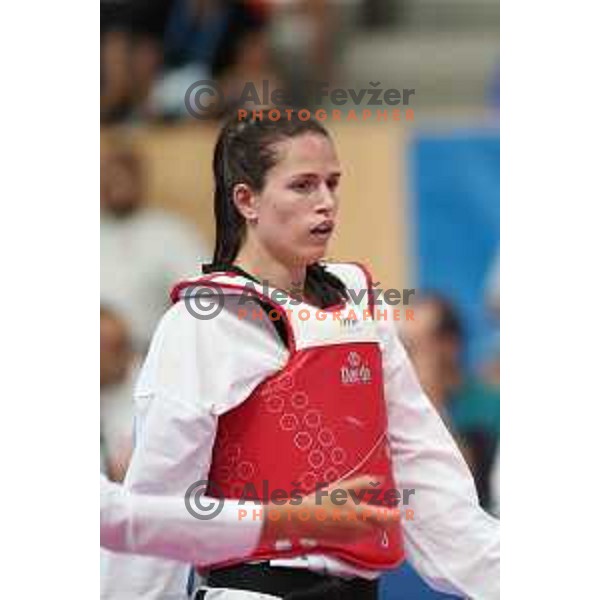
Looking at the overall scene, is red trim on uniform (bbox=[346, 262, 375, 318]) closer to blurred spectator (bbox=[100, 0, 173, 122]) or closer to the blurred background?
A: the blurred background

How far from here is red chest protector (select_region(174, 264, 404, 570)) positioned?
170 centimetres

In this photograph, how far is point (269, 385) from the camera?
5.58 feet

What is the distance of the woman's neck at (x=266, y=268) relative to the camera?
174 cm

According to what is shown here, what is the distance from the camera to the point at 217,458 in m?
1.72

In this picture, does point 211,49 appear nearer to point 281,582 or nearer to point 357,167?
point 357,167

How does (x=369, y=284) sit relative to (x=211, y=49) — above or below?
below

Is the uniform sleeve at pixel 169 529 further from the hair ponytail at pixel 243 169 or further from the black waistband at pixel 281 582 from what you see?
the hair ponytail at pixel 243 169

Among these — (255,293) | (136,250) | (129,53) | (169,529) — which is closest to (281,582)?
(169,529)

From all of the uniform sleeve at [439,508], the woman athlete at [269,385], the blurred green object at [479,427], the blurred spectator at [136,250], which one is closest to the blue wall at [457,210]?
the blurred green object at [479,427]

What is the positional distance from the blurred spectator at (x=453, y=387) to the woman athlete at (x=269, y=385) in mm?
189

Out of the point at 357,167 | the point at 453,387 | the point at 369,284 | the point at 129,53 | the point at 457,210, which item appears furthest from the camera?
the point at 457,210

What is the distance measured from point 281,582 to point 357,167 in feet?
4.31
